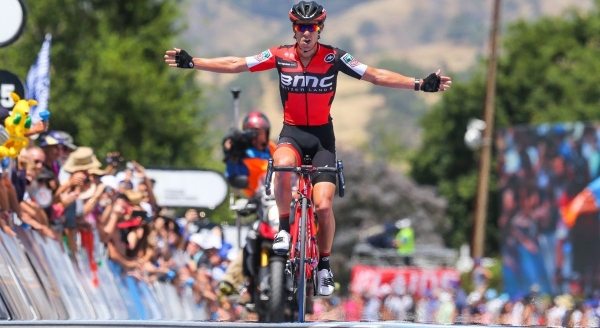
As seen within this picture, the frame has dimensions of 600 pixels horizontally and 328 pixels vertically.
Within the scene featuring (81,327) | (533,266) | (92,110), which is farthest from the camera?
(92,110)

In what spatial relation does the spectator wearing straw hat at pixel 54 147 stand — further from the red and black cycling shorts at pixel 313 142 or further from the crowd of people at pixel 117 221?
the red and black cycling shorts at pixel 313 142

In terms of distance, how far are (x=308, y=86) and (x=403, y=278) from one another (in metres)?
30.7

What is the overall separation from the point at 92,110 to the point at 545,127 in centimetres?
1423

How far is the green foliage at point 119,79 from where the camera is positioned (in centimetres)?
4656

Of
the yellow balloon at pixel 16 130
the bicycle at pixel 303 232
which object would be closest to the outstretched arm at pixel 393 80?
the bicycle at pixel 303 232

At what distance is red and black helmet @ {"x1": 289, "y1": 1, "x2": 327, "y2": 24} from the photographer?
42.1 ft

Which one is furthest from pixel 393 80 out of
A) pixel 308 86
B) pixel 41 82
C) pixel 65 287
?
pixel 41 82

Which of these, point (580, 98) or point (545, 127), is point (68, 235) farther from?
point (580, 98)

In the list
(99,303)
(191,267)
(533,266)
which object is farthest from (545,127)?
(99,303)

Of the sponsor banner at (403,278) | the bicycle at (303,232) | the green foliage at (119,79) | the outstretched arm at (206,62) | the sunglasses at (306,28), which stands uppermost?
the green foliage at (119,79)

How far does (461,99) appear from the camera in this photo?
76.9m

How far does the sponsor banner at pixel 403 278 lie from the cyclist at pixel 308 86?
28.6 m

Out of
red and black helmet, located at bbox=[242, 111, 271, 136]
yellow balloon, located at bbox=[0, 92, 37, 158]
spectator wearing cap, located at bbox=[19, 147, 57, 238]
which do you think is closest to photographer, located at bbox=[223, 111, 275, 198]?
red and black helmet, located at bbox=[242, 111, 271, 136]

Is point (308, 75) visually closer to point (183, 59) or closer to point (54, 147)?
point (183, 59)
